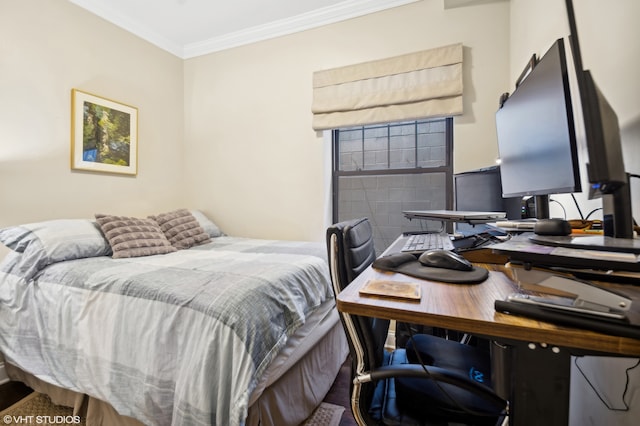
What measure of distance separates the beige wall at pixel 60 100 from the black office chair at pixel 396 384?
7.83ft

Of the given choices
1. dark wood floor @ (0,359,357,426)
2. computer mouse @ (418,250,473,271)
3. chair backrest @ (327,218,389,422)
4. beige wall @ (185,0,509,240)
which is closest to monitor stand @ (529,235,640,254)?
computer mouse @ (418,250,473,271)

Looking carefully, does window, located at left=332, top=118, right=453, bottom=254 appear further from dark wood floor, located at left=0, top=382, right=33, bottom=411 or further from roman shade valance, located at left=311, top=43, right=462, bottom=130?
dark wood floor, located at left=0, top=382, right=33, bottom=411

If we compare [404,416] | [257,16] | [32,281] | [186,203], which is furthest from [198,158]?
[404,416]

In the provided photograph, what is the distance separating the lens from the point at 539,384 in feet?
1.55

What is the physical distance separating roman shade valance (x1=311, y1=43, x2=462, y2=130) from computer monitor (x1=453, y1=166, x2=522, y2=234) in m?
0.76

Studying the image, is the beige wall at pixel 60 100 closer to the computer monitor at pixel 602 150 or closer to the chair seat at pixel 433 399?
the chair seat at pixel 433 399

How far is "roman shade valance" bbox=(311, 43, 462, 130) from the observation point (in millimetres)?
2186

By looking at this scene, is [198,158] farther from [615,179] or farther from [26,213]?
[615,179]

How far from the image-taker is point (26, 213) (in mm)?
1994

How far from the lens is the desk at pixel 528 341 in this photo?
419 millimetres

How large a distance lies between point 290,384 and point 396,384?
2.32 ft

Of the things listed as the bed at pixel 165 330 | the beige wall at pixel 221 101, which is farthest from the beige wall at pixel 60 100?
the bed at pixel 165 330

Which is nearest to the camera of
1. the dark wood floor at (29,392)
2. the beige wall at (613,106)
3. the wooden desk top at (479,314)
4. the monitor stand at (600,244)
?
the wooden desk top at (479,314)

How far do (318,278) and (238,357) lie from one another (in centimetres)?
69
